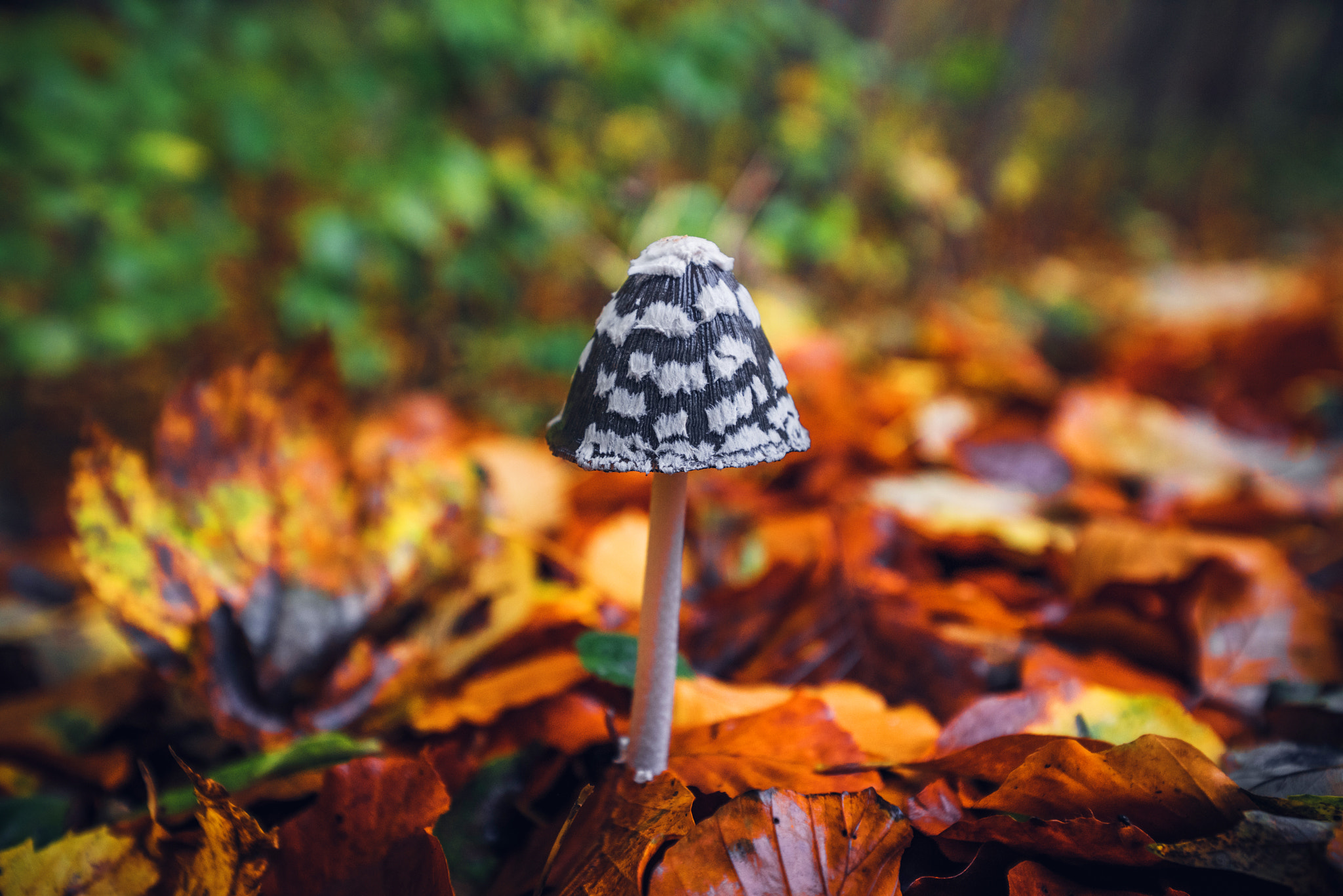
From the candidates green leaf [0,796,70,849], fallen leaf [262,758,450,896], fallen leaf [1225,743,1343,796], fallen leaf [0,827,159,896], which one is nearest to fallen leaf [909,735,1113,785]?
fallen leaf [1225,743,1343,796]

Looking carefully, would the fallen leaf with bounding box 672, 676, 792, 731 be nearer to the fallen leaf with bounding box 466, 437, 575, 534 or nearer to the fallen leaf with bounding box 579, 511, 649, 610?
the fallen leaf with bounding box 579, 511, 649, 610

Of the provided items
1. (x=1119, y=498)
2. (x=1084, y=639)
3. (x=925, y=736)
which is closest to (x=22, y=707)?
(x=925, y=736)

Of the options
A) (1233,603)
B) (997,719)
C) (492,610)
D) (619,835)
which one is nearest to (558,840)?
(619,835)

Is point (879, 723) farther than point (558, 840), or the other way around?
point (879, 723)

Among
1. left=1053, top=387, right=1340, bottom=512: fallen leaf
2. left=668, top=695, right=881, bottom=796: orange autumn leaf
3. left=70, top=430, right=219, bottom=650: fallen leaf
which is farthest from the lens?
left=1053, top=387, right=1340, bottom=512: fallen leaf

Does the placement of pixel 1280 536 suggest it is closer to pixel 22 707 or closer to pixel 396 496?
pixel 396 496

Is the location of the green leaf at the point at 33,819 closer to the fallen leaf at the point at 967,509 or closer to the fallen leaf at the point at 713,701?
the fallen leaf at the point at 713,701

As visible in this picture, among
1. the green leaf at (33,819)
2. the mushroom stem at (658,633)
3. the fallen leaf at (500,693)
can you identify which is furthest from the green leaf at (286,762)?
the mushroom stem at (658,633)

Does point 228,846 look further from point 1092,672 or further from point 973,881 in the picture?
point 1092,672
